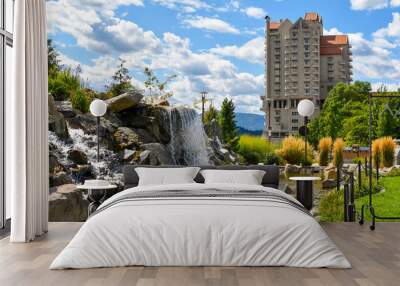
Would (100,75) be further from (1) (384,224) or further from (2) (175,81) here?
(1) (384,224)

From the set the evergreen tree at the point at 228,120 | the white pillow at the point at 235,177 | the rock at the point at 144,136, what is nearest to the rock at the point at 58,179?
the rock at the point at 144,136

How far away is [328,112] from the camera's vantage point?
9.80 metres

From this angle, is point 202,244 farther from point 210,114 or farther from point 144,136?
point 210,114

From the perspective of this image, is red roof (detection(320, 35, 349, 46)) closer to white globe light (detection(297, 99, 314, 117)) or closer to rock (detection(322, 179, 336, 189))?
rock (detection(322, 179, 336, 189))

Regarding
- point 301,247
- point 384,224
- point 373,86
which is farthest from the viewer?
point 373,86

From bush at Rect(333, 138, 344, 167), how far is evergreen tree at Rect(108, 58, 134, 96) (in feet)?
12.6

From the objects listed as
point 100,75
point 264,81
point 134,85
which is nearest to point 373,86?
point 264,81

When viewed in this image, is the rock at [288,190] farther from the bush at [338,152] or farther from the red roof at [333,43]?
the red roof at [333,43]

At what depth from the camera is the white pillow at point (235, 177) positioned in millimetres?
6070

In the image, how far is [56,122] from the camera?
30.2 feet

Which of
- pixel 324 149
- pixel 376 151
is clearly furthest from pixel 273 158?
pixel 376 151

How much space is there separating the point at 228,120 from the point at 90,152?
8.66ft

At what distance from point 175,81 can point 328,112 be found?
2864 mm

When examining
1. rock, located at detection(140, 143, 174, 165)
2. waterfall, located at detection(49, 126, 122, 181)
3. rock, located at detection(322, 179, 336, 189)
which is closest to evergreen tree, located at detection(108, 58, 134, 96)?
waterfall, located at detection(49, 126, 122, 181)
